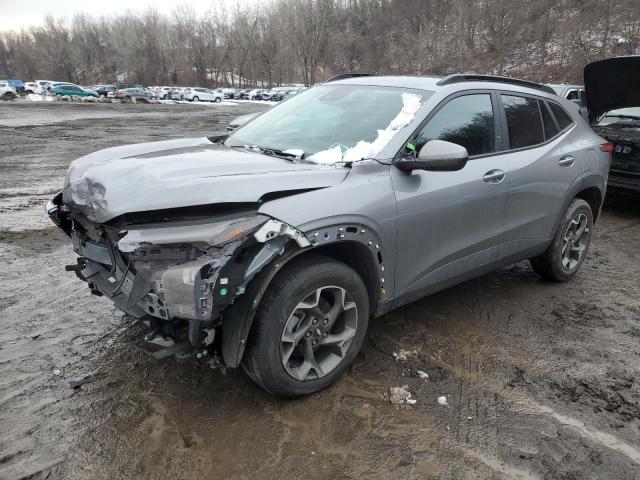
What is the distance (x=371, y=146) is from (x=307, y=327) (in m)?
1.20

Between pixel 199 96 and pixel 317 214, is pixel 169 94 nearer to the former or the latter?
pixel 199 96

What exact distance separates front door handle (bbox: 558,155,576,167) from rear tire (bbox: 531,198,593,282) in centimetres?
42

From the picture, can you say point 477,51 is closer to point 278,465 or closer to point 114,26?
point 278,465

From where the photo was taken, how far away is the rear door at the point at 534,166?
3.81 metres

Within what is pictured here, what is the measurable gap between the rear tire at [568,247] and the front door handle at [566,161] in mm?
420

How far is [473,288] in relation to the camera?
458 cm

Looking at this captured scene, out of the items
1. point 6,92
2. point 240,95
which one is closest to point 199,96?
point 240,95

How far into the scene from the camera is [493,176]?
3553 mm

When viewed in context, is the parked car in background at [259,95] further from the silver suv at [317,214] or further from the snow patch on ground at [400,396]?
the snow patch on ground at [400,396]

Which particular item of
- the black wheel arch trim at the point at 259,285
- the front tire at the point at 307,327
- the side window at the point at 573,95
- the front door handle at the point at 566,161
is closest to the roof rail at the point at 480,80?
the front door handle at the point at 566,161

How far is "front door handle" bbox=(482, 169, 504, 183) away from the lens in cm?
351

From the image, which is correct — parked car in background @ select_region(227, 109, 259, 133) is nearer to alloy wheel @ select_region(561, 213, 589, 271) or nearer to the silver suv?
the silver suv

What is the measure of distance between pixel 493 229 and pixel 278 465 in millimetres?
2291

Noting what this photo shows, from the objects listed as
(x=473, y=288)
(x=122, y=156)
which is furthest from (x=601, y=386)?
(x=122, y=156)
